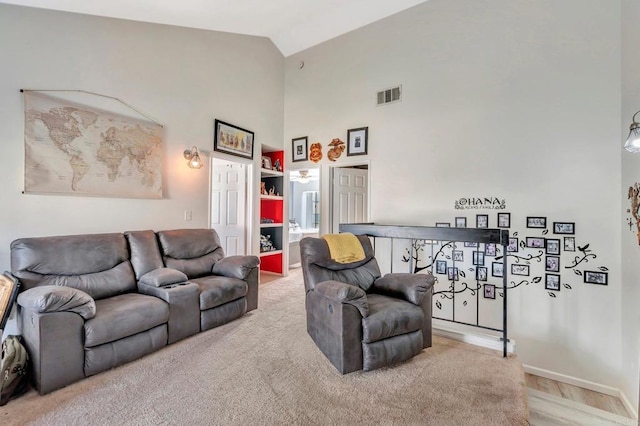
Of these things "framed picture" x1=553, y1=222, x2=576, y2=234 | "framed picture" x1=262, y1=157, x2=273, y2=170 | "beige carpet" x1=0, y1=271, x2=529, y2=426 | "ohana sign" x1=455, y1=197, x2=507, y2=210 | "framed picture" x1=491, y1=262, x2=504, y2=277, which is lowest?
"beige carpet" x1=0, y1=271, x2=529, y2=426

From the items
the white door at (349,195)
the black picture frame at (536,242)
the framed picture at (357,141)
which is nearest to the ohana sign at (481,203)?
the black picture frame at (536,242)

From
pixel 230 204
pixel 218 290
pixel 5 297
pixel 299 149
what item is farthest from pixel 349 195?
pixel 5 297

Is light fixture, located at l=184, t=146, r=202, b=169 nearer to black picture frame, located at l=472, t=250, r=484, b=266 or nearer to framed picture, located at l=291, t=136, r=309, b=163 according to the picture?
framed picture, located at l=291, t=136, r=309, b=163

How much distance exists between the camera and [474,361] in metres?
2.21

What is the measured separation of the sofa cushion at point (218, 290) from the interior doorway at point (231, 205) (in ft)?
5.54

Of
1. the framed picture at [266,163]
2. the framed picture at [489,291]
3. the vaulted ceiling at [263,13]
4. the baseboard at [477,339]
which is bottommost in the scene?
the baseboard at [477,339]

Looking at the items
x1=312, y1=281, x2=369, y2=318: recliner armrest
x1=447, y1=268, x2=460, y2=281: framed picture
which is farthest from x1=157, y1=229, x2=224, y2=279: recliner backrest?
x1=447, y1=268, x2=460, y2=281: framed picture

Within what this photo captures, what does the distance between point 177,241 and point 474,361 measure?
3.09 metres

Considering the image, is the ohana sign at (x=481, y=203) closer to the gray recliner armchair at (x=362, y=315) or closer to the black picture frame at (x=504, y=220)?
the black picture frame at (x=504, y=220)

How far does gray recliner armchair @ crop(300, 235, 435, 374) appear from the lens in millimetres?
2002

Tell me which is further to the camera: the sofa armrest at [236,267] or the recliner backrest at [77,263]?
the sofa armrest at [236,267]

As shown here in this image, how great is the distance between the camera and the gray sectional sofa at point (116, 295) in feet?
6.22

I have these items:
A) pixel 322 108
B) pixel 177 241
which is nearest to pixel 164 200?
pixel 177 241

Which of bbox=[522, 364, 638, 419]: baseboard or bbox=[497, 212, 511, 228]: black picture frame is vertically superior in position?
bbox=[497, 212, 511, 228]: black picture frame
